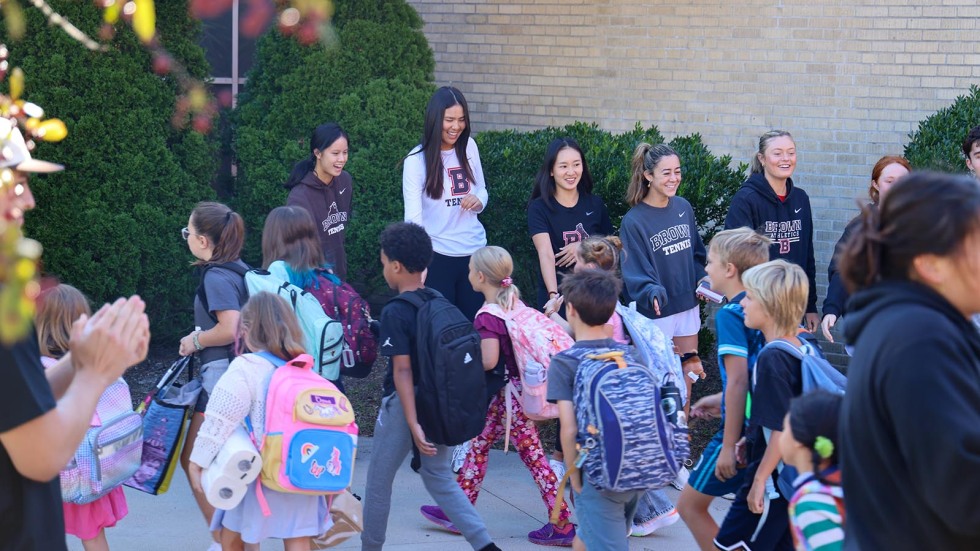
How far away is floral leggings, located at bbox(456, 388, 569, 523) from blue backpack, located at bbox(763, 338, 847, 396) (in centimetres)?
191

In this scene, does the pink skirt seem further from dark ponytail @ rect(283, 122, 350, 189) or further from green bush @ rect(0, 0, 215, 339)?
green bush @ rect(0, 0, 215, 339)

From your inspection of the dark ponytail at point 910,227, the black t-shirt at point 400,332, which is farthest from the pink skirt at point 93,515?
the dark ponytail at point 910,227

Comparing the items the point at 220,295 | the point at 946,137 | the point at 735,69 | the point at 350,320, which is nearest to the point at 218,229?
the point at 220,295

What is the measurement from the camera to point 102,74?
8.03m

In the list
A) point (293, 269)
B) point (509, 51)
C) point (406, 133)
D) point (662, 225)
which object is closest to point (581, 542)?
point (293, 269)

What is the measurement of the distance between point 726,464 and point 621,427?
0.56 meters

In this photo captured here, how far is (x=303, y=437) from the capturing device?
4.34 meters

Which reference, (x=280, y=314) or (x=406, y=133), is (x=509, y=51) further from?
(x=280, y=314)

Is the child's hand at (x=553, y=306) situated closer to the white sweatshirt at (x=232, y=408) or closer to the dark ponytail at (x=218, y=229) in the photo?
the dark ponytail at (x=218, y=229)

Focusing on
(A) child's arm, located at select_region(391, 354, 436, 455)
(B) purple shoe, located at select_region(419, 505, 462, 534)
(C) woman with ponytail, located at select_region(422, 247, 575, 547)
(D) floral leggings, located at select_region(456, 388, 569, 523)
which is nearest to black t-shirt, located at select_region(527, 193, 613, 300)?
(C) woman with ponytail, located at select_region(422, 247, 575, 547)

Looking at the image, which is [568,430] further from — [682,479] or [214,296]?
[682,479]

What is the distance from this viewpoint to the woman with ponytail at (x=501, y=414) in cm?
542

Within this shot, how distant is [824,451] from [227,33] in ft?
27.3

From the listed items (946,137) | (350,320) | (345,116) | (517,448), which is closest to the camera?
(350,320)
